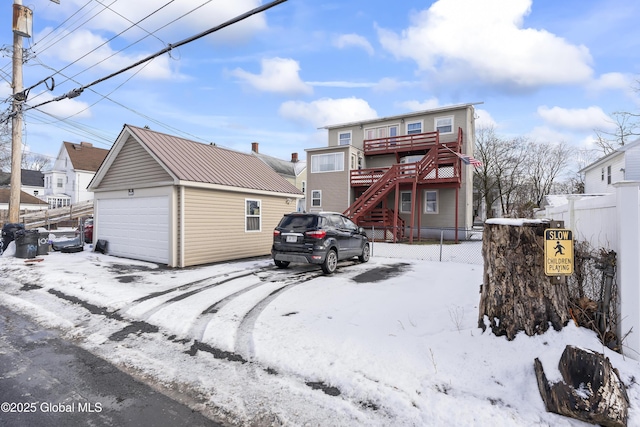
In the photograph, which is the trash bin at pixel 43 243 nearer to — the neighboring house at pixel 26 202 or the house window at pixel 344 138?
the house window at pixel 344 138

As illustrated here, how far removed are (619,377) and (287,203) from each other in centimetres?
1192

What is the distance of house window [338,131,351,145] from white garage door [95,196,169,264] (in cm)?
1741

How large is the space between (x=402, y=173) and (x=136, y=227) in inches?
572

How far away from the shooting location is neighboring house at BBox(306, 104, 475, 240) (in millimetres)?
19875

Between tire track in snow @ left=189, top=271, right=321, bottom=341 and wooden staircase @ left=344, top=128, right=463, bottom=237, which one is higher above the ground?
wooden staircase @ left=344, top=128, right=463, bottom=237

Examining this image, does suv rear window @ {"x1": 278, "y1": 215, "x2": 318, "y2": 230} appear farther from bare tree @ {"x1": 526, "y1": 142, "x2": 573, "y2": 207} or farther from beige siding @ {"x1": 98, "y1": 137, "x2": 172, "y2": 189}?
bare tree @ {"x1": 526, "y1": 142, "x2": 573, "y2": 207}

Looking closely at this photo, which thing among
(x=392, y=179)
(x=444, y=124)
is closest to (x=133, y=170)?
(x=392, y=179)

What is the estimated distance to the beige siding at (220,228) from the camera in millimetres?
10242

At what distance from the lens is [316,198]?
2480 cm

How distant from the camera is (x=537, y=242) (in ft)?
11.7

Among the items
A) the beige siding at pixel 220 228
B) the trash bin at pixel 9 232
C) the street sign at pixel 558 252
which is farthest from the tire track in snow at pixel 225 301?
the trash bin at pixel 9 232

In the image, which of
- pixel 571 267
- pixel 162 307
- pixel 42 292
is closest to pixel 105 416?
pixel 162 307

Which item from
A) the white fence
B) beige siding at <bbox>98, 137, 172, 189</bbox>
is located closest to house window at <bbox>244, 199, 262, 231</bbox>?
beige siding at <bbox>98, 137, 172, 189</bbox>

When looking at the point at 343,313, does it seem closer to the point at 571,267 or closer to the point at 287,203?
the point at 571,267
